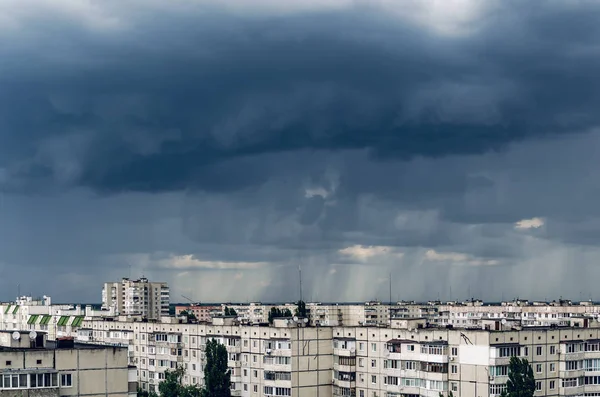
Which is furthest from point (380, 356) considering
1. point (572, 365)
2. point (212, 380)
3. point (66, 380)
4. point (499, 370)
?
point (66, 380)

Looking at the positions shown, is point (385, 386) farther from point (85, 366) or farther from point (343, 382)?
point (85, 366)

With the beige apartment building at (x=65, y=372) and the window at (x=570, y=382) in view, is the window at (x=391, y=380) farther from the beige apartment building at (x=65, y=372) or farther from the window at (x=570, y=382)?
the beige apartment building at (x=65, y=372)

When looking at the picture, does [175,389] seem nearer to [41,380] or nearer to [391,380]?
[391,380]

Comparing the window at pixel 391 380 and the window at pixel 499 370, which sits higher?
the window at pixel 499 370

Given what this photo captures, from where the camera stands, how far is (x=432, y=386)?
9075 centimetres

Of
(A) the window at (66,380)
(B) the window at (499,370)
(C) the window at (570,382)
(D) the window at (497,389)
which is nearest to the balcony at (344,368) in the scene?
(B) the window at (499,370)

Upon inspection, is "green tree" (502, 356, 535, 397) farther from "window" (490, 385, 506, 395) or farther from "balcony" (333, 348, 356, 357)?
"balcony" (333, 348, 356, 357)

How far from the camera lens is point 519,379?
8538 cm

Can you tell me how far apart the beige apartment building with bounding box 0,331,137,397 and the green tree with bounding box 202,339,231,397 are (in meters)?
Result: 41.4

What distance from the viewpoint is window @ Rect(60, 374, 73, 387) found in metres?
58.7

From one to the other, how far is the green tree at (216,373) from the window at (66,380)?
149ft

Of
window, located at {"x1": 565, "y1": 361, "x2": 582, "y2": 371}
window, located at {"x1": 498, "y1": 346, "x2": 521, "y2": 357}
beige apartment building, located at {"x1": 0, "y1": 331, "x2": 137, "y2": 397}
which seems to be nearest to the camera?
beige apartment building, located at {"x1": 0, "y1": 331, "x2": 137, "y2": 397}

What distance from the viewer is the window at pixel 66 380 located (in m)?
58.7

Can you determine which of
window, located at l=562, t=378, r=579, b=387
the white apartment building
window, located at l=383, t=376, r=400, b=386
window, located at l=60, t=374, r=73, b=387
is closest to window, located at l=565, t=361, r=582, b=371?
the white apartment building
